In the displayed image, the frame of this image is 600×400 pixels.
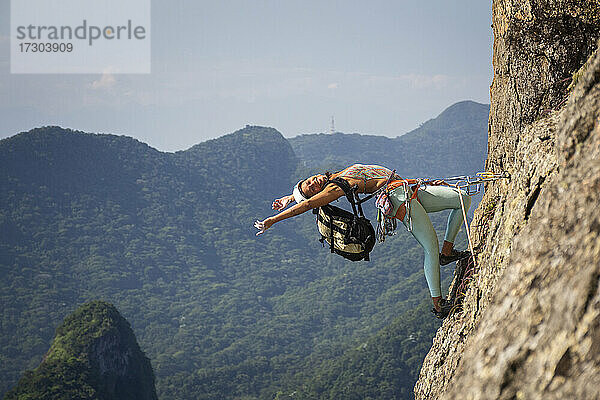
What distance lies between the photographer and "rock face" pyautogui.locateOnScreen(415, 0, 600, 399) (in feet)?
10.0

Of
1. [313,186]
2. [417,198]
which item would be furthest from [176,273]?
[417,198]

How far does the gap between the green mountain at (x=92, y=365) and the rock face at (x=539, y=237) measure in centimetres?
6261

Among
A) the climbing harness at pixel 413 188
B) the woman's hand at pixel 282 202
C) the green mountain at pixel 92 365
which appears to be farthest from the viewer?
the green mountain at pixel 92 365

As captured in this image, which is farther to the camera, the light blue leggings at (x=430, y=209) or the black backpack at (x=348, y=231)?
the black backpack at (x=348, y=231)

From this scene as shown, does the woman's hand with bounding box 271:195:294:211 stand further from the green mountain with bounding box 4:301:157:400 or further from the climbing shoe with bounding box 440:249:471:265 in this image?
the green mountain with bounding box 4:301:157:400

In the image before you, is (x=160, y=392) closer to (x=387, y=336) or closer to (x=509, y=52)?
(x=387, y=336)

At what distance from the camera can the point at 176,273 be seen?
163 metres

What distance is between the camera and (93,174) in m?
173

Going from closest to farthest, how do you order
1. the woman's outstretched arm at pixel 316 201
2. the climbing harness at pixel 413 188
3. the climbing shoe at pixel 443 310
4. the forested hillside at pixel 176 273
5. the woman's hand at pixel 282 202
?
1. the woman's outstretched arm at pixel 316 201
2. the climbing harness at pixel 413 188
3. the climbing shoe at pixel 443 310
4. the woman's hand at pixel 282 202
5. the forested hillside at pixel 176 273

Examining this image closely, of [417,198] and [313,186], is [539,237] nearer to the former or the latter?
[417,198]

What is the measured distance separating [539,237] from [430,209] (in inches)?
108

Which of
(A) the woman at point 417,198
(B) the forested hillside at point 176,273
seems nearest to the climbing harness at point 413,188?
(A) the woman at point 417,198

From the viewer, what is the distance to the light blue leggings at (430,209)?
6.31 meters

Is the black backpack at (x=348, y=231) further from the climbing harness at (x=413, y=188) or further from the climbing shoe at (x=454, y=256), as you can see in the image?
the climbing shoe at (x=454, y=256)
